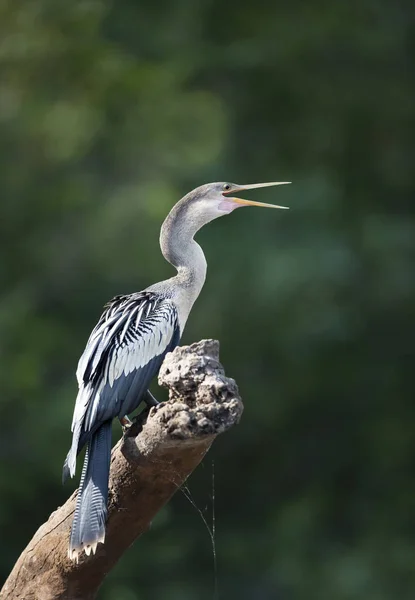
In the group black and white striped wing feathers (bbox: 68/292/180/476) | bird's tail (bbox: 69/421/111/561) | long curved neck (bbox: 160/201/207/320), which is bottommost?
bird's tail (bbox: 69/421/111/561)

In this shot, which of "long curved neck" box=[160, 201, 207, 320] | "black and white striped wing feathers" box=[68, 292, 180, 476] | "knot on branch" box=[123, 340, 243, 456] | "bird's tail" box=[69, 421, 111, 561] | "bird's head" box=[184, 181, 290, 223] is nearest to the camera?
"knot on branch" box=[123, 340, 243, 456]

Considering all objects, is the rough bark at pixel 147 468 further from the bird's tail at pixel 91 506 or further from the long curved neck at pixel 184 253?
the long curved neck at pixel 184 253

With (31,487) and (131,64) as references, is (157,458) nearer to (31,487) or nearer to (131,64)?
(31,487)

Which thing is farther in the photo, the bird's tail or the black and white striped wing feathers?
the black and white striped wing feathers

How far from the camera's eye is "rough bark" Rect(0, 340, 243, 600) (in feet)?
7.52

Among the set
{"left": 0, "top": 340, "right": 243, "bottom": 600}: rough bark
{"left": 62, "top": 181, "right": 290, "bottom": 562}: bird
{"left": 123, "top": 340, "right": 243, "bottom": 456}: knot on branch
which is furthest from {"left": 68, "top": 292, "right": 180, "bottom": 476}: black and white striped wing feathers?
{"left": 123, "top": 340, "right": 243, "bottom": 456}: knot on branch

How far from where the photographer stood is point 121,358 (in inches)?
110

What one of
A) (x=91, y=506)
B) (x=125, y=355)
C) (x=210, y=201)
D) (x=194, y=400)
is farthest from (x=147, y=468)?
(x=210, y=201)

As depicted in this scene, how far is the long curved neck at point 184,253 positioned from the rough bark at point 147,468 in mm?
608

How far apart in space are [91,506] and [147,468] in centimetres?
16

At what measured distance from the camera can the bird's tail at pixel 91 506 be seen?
2.49m

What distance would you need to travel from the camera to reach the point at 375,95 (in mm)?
6883

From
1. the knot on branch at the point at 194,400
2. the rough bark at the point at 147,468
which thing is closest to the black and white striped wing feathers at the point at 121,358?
the rough bark at the point at 147,468

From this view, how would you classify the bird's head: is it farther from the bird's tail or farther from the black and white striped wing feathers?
the bird's tail
